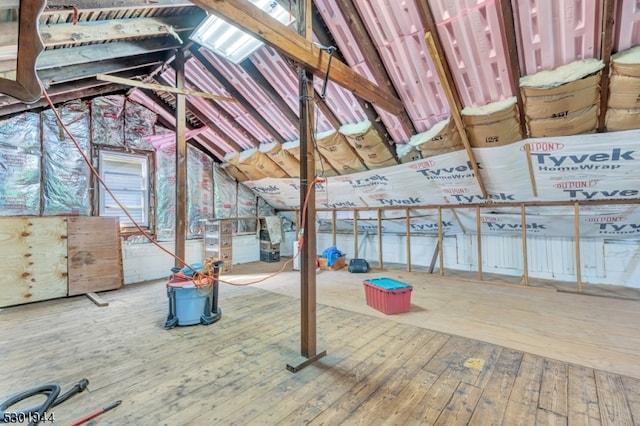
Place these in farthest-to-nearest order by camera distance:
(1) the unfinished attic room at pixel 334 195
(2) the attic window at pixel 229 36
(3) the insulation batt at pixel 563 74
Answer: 1. (2) the attic window at pixel 229 36
2. (3) the insulation batt at pixel 563 74
3. (1) the unfinished attic room at pixel 334 195

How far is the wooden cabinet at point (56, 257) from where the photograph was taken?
3.82m

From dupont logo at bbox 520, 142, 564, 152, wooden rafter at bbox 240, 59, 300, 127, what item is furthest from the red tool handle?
dupont logo at bbox 520, 142, 564, 152

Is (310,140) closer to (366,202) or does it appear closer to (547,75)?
(547,75)

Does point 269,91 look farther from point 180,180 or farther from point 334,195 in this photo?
point 334,195

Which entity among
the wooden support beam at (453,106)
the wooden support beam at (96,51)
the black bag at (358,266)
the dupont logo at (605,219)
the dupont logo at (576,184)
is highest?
the wooden support beam at (96,51)

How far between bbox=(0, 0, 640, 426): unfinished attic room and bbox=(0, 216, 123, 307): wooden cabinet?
26mm

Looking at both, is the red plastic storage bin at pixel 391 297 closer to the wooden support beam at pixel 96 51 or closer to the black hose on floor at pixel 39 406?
the black hose on floor at pixel 39 406

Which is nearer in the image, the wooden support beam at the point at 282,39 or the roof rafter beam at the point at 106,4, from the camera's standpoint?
the wooden support beam at the point at 282,39

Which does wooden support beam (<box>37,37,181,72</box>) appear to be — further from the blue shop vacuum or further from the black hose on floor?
the black hose on floor

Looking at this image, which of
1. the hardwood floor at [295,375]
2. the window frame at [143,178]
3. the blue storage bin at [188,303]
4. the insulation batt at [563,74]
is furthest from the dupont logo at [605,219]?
the window frame at [143,178]

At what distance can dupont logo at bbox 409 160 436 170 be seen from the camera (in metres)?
4.32

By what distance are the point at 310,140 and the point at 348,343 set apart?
1807 millimetres

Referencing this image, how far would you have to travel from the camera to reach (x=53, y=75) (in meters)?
3.01

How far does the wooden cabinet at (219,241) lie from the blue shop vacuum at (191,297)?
9.22 ft
